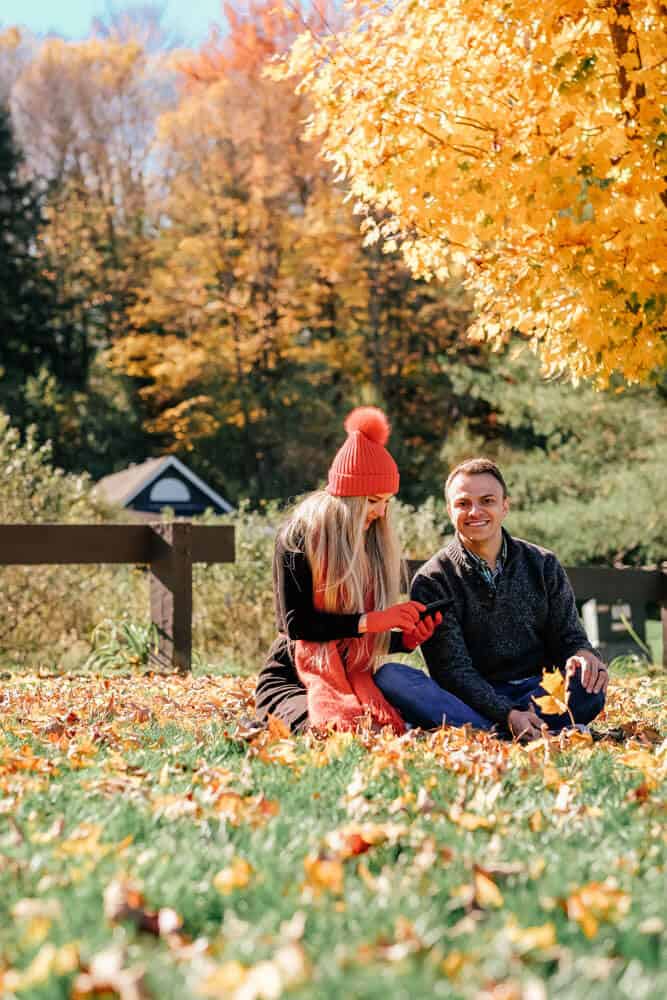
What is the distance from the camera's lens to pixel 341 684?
3982 mm

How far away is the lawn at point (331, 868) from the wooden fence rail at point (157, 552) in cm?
310

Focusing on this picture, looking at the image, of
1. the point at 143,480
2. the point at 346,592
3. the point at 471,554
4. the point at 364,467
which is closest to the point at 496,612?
the point at 471,554

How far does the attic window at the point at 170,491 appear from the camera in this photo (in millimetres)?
25734

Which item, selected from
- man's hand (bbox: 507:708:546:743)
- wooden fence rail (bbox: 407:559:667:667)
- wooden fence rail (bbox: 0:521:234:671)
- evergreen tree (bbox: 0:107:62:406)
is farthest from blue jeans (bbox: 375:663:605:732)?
evergreen tree (bbox: 0:107:62:406)

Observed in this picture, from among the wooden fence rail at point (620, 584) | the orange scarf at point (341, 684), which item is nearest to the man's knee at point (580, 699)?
the orange scarf at point (341, 684)

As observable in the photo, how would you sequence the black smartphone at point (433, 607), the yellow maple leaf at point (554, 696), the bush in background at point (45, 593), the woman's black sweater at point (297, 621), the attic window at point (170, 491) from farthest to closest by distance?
the attic window at point (170, 491) < the bush in background at point (45, 593) < the black smartphone at point (433, 607) < the woman's black sweater at point (297, 621) < the yellow maple leaf at point (554, 696)

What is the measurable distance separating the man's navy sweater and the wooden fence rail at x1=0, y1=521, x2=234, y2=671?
9.27 feet

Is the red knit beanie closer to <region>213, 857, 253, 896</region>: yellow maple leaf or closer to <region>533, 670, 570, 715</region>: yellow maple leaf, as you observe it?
<region>533, 670, 570, 715</region>: yellow maple leaf

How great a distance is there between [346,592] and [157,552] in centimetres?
319

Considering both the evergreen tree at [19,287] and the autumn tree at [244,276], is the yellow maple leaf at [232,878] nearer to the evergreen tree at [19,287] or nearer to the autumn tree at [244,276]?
the autumn tree at [244,276]

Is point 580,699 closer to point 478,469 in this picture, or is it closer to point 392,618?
point 392,618

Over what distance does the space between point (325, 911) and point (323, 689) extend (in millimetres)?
1975

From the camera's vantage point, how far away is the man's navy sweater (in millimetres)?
4238

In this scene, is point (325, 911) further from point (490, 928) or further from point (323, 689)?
point (323, 689)
